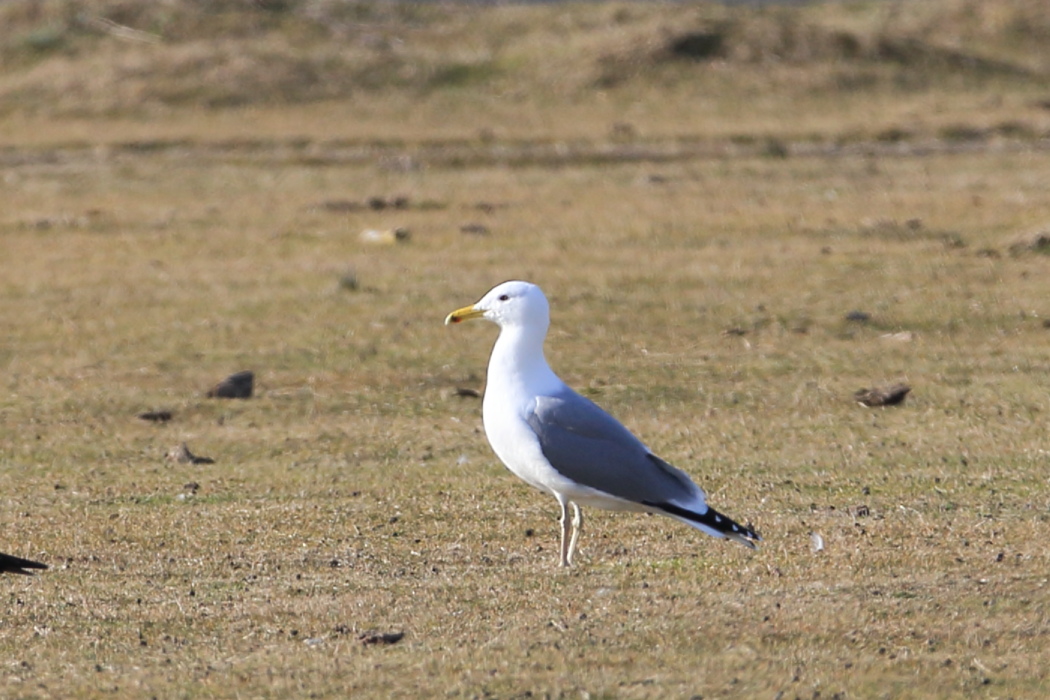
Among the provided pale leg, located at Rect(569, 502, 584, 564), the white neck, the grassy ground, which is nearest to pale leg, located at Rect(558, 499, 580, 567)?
pale leg, located at Rect(569, 502, 584, 564)

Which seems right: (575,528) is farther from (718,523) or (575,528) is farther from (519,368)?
(718,523)

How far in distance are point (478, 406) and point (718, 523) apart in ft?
18.6

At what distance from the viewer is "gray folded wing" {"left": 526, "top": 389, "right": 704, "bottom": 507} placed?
7648 mm

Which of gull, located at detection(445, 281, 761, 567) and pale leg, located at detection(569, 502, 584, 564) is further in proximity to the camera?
pale leg, located at detection(569, 502, 584, 564)

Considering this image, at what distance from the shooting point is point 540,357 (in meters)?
8.26

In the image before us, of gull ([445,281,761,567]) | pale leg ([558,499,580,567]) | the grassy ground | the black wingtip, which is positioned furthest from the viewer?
pale leg ([558,499,580,567])

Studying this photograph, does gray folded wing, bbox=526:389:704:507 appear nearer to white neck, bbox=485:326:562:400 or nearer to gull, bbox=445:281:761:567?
gull, bbox=445:281:761:567

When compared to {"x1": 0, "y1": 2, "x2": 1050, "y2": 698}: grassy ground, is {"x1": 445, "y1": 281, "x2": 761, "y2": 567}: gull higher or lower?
higher

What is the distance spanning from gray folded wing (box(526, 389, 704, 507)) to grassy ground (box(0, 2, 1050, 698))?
42 centimetres

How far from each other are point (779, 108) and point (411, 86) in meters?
7.49

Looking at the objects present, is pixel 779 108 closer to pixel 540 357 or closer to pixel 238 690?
pixel 540 357

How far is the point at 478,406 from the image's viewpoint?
12.9 meters

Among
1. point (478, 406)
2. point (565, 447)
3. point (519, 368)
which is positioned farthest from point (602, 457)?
point (478, 406)

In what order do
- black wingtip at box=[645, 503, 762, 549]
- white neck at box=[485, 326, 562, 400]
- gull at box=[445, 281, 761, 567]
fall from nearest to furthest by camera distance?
black wingtip at box=[645, 503, 762, 549]
gull at box=[445, 281, 761, 567]
white neck at box=[485, 326, 562, 400]
